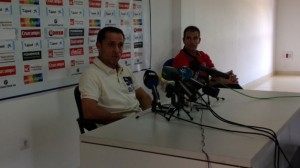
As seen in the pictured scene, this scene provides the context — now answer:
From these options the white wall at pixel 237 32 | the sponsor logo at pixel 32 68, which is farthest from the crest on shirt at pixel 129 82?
the white wall at pixel 237 32

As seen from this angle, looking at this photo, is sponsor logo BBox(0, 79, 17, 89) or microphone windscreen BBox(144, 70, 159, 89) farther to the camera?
sponsor logo BBox(0, 79, 17, 89)

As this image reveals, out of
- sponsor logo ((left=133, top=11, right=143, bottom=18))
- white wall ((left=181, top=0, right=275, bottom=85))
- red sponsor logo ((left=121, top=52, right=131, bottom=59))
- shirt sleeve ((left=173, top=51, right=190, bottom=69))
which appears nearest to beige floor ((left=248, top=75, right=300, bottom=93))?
white wall ((left=181, top=0, right=275, bottom=85))

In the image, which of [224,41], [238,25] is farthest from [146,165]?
[238,25]

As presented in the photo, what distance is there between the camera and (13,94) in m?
2.43

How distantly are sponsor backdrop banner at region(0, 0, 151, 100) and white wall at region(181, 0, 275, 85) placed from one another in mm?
1448

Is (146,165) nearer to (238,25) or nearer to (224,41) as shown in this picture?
(224,41)

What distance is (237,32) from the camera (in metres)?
6.09

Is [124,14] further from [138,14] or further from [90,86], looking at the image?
[90,86]

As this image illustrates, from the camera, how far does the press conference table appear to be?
1381 millimetres

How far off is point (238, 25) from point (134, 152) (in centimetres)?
501

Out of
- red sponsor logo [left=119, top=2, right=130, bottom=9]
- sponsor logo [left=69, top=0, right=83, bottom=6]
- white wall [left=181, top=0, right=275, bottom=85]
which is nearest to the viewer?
sponsor logo [left=69, top=0, right=83, bottom=6]

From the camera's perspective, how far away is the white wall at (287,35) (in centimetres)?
830

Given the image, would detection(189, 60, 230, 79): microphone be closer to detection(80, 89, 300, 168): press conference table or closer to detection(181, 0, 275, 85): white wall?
detection(80, 89, 300, 168): press conference table

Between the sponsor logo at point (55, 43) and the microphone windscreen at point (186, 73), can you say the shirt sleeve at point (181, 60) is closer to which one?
the sponsor logo at point (55, 43)
